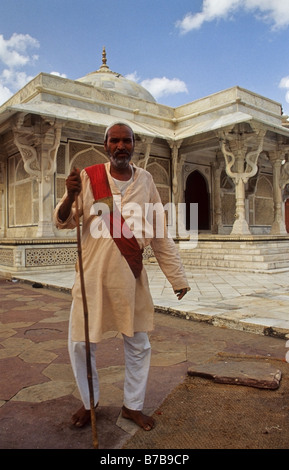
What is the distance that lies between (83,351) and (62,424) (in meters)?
0.36

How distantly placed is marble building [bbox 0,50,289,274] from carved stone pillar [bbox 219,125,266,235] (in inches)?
1.1

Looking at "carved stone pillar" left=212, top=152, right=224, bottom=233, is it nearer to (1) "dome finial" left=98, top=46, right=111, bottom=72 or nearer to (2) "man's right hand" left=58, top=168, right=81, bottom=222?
(1) "dome finial" left=98, top=46, right=111, bottom=72

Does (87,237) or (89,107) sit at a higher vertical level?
(89,107)

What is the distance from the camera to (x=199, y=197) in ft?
43.6

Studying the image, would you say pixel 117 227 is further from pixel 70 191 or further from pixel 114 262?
pixel 70 191

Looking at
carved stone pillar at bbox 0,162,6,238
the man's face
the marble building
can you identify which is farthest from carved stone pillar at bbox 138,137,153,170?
the man's face

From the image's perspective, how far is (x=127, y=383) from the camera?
184 cm

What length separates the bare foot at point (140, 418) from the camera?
1718mm

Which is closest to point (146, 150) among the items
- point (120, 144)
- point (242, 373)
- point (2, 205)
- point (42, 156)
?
point (42, 156)

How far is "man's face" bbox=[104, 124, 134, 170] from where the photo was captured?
1799mm

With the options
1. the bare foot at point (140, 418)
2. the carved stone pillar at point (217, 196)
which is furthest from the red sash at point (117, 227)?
the carved stone pillar at point (217, 196)

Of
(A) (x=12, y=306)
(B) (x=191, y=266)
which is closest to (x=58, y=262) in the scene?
(B) (x=191, y=266)

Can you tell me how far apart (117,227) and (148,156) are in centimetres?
928
